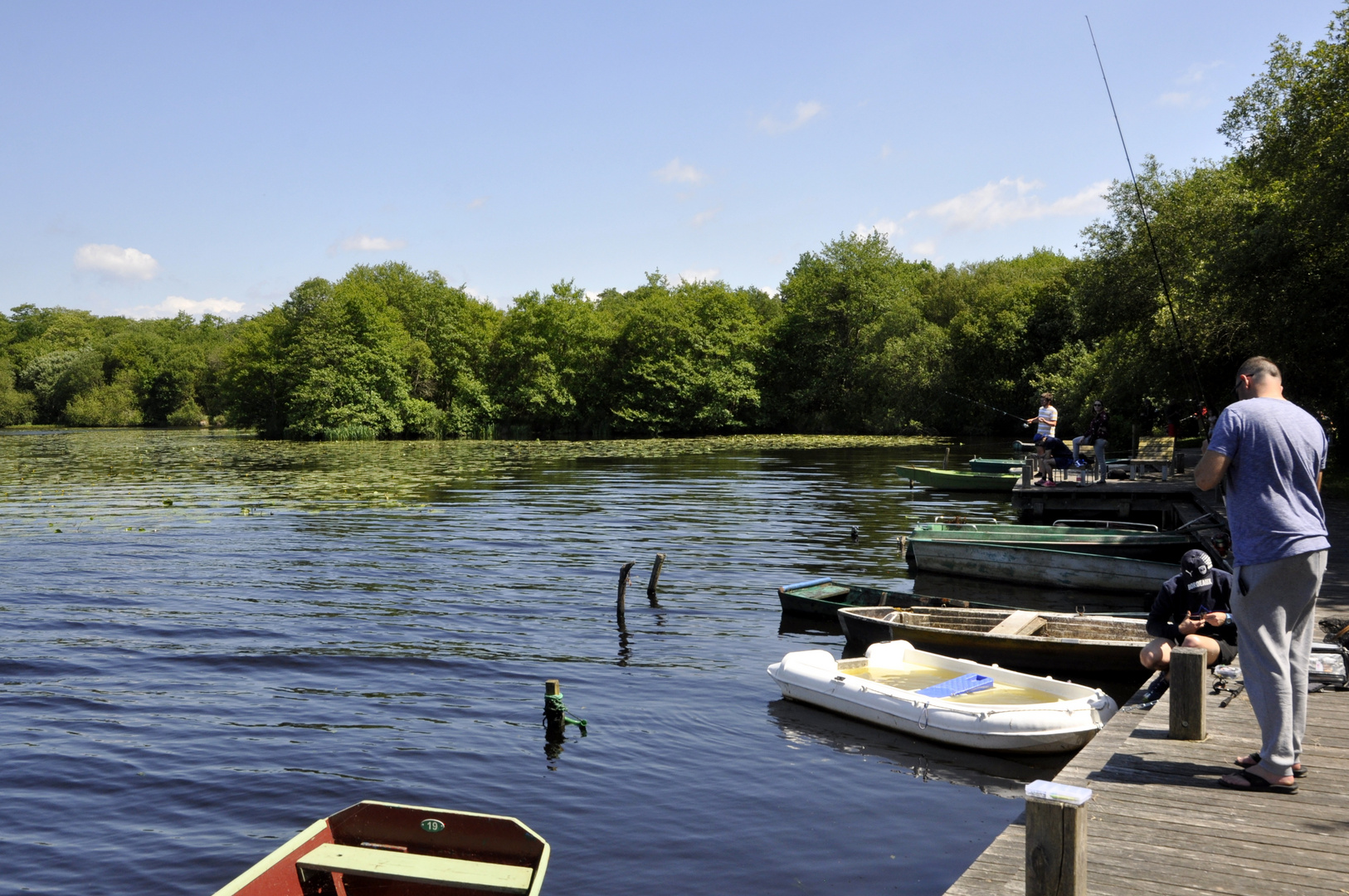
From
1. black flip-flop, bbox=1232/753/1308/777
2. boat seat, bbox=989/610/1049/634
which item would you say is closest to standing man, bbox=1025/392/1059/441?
boat seat, bbox=989/610/1049/634

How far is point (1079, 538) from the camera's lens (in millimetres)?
18875

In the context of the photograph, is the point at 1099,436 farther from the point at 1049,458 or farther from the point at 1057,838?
the point at 1057,838

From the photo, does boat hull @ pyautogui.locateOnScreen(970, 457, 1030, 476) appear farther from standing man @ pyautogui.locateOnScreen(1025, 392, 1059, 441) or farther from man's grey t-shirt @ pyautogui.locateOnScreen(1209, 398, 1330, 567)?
man's grey t-shirt @ pyautogui.locateOnScreen(1209, 398, 1330, 567)

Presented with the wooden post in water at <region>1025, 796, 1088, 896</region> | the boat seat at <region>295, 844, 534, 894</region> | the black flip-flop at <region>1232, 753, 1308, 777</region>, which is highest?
the wooden post in water at <region>1025, 796, 1088, 896</region>

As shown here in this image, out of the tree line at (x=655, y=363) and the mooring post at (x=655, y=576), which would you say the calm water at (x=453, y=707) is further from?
the tree line at (x=655, y=363)

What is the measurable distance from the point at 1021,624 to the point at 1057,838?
8722 mm

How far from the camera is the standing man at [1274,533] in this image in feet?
16.8

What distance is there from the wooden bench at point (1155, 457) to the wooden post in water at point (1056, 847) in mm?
24468

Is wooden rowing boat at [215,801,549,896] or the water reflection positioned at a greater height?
wooden rowing boat at [215,801,549,896]

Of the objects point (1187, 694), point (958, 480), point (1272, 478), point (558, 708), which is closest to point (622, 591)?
point (558, 708)

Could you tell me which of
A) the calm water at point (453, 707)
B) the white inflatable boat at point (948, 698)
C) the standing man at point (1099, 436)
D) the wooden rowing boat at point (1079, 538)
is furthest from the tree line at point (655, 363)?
the white inflatable boat at point (948, 698)

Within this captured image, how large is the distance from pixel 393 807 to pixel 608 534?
17.9 meters

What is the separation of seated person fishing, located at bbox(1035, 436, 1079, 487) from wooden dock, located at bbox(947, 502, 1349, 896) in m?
18.2

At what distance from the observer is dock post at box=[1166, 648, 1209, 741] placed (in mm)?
6320
